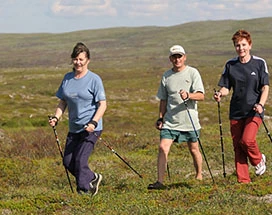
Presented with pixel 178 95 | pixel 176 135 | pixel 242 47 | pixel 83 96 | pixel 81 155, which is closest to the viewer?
pixel 242 47

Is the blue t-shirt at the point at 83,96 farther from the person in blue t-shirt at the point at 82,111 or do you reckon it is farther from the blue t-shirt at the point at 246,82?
the blue t-shirt at the point at 246,82

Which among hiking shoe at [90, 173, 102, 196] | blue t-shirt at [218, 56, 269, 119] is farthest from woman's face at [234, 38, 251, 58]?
hiking shoe at [90, 173, 102, 196]

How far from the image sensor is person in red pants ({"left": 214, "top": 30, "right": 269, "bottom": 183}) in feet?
31.6

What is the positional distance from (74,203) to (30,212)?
740 mm

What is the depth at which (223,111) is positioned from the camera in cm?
5497

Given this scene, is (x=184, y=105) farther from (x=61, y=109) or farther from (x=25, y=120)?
(x=25, y=120)

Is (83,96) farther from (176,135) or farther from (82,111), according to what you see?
(176,135)

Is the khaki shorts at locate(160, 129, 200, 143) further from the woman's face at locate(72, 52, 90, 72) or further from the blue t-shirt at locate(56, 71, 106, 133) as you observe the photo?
the woman's face at locate(72, 52, 90, 72)

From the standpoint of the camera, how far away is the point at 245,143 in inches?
384

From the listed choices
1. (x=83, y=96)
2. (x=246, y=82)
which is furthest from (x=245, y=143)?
(x=83, y=96)

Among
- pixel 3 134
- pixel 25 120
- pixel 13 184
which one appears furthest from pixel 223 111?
pixel 13 184

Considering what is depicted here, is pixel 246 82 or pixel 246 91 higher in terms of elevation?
pixel 246 82

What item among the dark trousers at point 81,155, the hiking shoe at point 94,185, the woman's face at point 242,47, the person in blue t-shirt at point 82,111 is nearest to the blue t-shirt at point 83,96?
the person in blue t-shirt at point 82,111

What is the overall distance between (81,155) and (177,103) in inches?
79.0
